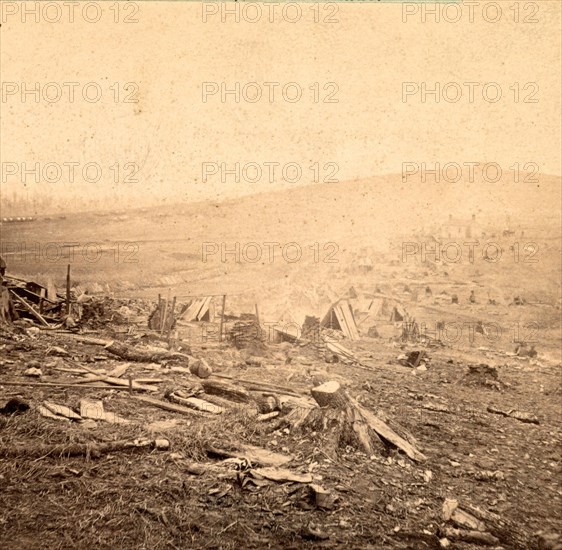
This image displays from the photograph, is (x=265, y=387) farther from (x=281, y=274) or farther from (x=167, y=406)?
(x=281, y=274)

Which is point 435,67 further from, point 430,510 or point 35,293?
point 35,293

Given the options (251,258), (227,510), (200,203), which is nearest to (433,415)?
(227,510)

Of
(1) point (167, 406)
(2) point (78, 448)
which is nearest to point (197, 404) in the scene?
(1) point (167, 406)

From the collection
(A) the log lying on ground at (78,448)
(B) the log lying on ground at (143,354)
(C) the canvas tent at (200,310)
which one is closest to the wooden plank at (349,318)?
(C) the canvas tent at (200,310)

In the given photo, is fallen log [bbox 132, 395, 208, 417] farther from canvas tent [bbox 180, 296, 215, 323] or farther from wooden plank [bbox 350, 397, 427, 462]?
canvas tent [bbox 180, 296, 215, 323]

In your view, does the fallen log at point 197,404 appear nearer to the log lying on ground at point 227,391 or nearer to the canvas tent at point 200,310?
the log lying on ground at point 227,391
